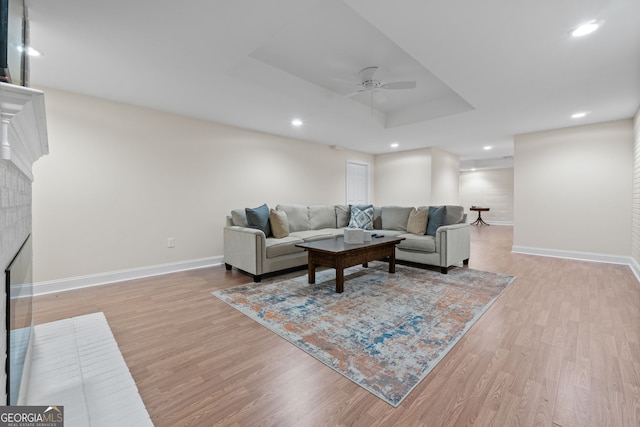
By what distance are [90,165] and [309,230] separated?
3102mm

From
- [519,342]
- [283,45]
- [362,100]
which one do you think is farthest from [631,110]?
[283,45]

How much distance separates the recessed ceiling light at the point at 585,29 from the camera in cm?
196

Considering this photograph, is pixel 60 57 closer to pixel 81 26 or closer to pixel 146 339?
pixel 81 26

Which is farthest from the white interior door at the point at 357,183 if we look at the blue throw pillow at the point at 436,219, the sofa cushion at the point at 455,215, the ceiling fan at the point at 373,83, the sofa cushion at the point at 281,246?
the ceiling fan at the point at 373,83

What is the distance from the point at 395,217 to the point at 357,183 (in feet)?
8.37

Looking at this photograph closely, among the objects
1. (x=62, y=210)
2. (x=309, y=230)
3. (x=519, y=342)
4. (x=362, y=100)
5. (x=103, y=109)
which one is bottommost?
(x=519, y=342)

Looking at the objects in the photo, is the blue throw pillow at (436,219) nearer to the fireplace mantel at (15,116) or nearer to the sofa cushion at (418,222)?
the sofa cushion at (418,222)

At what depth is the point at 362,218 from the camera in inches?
196

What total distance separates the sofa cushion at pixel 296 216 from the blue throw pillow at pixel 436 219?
1994mm

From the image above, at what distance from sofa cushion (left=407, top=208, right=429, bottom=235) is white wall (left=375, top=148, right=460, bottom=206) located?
237 cm

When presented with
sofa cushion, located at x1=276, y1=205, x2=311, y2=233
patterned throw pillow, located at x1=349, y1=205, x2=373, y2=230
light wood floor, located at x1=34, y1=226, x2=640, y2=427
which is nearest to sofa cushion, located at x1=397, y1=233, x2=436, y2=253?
patterned throw pillow, located at x1=349, y1=205, x2=373, y2=230

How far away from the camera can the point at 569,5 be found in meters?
1.78

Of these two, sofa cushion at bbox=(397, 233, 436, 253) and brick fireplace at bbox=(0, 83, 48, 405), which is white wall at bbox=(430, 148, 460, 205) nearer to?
sofa cushion at bbox=(397, 233, 436, 253)

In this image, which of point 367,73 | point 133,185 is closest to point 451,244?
point 367,73
